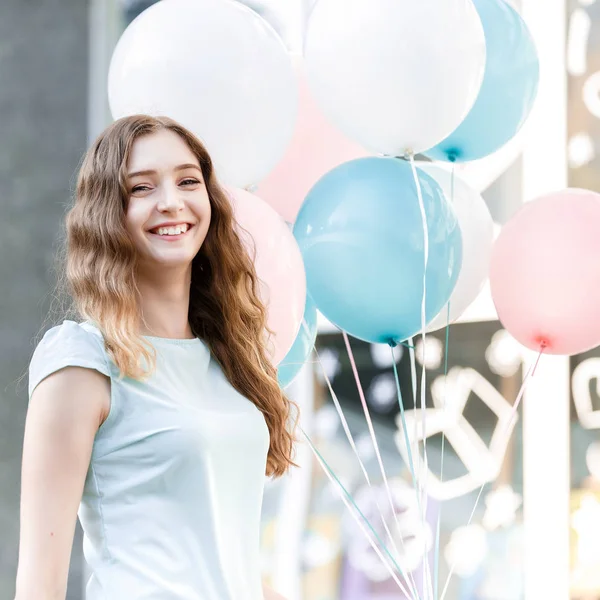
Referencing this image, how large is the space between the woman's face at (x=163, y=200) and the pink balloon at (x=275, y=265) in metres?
0.35

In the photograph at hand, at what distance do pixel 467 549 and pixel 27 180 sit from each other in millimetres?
1947

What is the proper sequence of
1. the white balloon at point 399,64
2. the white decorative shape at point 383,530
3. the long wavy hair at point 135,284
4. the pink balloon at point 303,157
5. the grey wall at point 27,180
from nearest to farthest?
the long wavy hair at point 135,284, the white balloon at point 399,64, the pink balloon at point 303,157, the white decorative shape at point 383,530, the grey wall at point 27,180

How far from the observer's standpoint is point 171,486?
43.6 inches

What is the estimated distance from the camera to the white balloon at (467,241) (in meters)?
1.99

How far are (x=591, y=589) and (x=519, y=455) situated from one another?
397 mm

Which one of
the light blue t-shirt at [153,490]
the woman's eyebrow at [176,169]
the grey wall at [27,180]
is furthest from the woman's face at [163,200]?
the grey wall at [27,180]

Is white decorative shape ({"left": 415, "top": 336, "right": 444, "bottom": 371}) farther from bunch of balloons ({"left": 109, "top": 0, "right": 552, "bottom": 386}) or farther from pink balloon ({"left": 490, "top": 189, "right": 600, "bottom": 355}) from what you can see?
bunch of balloons ({"left": 109, "top": 0, "right": 552, "bottom": 386})

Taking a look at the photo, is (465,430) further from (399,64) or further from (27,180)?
(27,180)

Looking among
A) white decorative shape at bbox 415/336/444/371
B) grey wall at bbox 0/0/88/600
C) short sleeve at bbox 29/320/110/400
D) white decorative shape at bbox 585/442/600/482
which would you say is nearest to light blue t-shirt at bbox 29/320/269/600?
short sleeve at bbox 29/320/110/400

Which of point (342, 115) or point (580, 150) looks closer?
point (342, 115)

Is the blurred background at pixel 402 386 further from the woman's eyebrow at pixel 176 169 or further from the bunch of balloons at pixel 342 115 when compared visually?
the woman's eyebrow at pixel 176 169

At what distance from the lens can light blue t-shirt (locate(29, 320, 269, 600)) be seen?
42.8 inches

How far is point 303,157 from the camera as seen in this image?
6.53 feet

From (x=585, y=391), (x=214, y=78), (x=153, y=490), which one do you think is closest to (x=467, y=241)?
(x=214, y=78)
